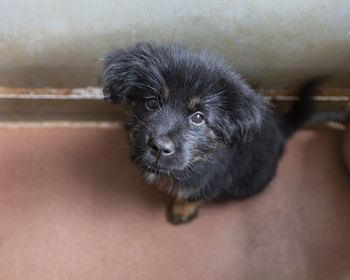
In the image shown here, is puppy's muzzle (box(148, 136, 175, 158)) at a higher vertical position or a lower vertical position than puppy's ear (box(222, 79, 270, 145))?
lower

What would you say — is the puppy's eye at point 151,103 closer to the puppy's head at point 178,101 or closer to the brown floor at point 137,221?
the puppy's head at point 178,101

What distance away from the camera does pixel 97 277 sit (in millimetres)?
1988

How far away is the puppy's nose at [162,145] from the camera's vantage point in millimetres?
1486

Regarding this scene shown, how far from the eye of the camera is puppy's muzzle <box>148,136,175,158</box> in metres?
1.49

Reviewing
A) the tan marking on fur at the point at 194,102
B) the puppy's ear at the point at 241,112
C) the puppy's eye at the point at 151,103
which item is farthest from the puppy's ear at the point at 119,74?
the puppy's ear at the point at 241,112

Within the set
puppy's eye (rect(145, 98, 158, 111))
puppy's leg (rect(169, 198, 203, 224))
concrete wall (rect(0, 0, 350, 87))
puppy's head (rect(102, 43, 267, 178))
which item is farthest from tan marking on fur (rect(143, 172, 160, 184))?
concrete wall (rect(0, 0, 350, 87))

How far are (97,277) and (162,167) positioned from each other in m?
0.84

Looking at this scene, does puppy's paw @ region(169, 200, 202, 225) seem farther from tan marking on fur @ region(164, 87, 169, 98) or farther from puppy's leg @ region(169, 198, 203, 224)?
tan marking on fur @ region(164, 87, 169, 98)

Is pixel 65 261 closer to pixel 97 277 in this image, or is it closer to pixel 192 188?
pixel 97 277

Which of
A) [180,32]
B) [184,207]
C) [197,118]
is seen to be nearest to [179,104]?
[197,118]

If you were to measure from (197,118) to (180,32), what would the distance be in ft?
1.78

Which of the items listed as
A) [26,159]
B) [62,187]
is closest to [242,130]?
[62,187]

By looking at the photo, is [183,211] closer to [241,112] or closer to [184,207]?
[184,207]

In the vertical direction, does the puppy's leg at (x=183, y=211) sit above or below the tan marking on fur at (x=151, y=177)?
below
